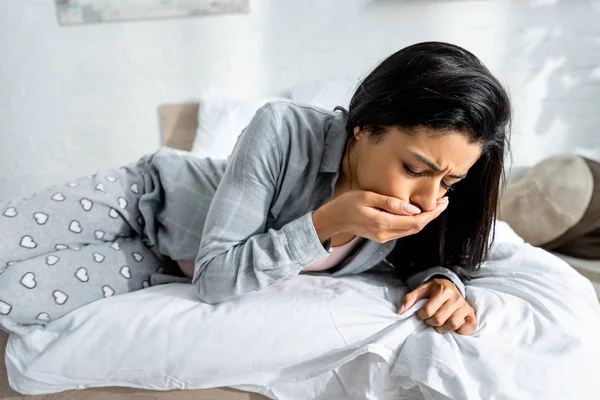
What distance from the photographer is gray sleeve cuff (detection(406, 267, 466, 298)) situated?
2.82 ft

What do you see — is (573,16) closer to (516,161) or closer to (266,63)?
(516,161)

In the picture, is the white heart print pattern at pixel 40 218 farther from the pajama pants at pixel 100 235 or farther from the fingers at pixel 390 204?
the fingers at pixel 390 204

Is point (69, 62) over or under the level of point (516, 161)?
over

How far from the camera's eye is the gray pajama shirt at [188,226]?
2.48 ft

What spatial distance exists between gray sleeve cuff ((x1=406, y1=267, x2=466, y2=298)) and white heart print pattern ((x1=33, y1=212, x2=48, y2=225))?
0.74 m

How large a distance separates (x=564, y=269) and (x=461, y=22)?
118 cm

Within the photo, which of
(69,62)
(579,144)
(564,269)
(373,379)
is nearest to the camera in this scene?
(373,379)

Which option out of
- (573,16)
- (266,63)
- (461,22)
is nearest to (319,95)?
Answer: (266,63)

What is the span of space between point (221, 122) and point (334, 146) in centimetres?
104

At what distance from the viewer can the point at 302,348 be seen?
2.44 feet

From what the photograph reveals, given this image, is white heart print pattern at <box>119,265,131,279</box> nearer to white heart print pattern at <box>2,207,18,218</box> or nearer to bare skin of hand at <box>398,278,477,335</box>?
white heart print pattern at <box>2,207,18,218</box>

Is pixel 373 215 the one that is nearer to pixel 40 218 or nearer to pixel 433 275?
pixel 433 275

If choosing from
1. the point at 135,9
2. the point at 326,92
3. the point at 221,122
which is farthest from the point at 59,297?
the point at 135,9

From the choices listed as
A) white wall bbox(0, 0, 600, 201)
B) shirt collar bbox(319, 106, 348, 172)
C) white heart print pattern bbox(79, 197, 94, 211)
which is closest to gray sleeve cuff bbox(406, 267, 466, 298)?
shirt collar bbox(319, 106, 348, 172)
